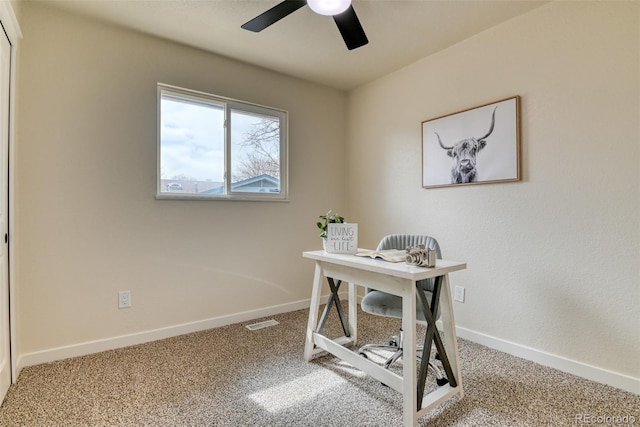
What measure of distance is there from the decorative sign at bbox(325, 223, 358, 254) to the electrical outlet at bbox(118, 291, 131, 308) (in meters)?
1.62

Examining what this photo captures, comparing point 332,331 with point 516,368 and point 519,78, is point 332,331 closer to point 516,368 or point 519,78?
point 516,368

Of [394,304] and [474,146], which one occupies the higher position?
[474,146]

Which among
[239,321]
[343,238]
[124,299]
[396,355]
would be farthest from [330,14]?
[239,321]

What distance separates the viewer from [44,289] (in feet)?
7.12

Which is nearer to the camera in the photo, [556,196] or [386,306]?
[386,306]

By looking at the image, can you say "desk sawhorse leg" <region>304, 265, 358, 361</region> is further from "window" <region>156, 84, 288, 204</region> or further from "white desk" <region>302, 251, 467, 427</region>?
"window" <region>156, 84, 288, 204</region>

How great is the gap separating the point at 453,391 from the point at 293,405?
0.84m

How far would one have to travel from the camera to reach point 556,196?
211cm

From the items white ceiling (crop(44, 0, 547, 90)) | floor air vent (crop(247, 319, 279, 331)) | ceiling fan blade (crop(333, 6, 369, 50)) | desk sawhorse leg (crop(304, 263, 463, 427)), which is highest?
white ceiling (crop(44, 0, 547, 90))

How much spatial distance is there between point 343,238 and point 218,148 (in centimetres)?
154

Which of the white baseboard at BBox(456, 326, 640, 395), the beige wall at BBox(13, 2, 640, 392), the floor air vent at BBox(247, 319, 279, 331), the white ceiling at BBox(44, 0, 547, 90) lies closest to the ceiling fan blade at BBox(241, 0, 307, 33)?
the white ceiling at BBox(44, 0, 547, 90)

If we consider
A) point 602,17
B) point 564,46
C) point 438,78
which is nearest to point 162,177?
point 438,78

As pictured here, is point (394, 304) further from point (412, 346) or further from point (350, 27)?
point (350, 27)

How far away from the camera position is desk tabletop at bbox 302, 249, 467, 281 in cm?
151
